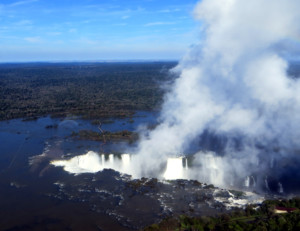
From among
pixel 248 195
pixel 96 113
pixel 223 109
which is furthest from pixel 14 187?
pixel 96 113

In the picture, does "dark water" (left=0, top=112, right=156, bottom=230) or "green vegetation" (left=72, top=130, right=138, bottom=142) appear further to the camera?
"green vegetation" (left=72, top=130, right=138, bottom=142)

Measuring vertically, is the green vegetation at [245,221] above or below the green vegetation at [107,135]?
below

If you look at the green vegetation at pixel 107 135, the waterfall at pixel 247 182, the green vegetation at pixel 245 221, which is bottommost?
the green vegetation at pixel 245 221

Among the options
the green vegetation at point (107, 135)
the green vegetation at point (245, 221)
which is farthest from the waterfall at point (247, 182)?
the green vegetation at point (107, 135)

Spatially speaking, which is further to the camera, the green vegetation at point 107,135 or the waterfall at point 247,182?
the green vegetation at point 107,135

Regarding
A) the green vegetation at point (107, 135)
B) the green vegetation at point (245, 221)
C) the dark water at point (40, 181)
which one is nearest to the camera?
the green vegetation at point (245, 221)

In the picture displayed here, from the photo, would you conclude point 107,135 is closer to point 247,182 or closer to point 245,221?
point 247,182

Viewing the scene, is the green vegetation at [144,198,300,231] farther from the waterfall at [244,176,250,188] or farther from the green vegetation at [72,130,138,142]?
the green vegetation at [72,130,138,142]

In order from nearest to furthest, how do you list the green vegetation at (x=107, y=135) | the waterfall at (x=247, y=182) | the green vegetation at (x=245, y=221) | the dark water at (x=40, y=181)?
the green vegetation at (x=245, y=221)
the dark water at (x=40, y=181)
the waterfall at (x=247, y=182)
the green vegetation at (x=107, y=135)

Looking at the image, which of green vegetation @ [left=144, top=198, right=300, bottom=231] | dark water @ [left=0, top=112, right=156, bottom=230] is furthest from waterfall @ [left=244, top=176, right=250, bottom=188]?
dark water @ [left=0, top=112, right=156, bottom=230]

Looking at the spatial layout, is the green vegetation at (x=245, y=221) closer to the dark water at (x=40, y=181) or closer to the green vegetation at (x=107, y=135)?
the dark water at (x=40, y=181)
